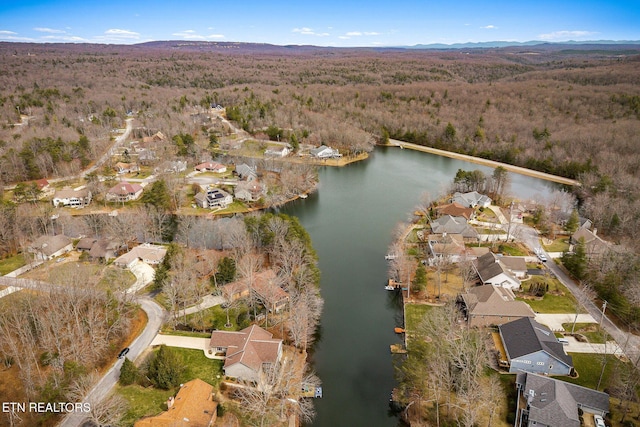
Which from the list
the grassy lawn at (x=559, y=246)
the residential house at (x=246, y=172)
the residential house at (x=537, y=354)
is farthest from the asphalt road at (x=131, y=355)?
the grassy lawn at (x=559, y=246)

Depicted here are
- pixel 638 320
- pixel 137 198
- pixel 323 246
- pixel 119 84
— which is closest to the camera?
pixel 638 320

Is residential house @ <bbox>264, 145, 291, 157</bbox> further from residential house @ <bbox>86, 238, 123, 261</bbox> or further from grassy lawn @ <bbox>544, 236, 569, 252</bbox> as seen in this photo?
grassy lawn @ <bbox>544, 236, 569, 252</bbox>

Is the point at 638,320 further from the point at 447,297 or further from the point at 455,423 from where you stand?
the point at 455,423

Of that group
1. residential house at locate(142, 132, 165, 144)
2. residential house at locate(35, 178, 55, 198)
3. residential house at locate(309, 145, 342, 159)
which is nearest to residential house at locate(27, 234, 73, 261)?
residential house at locate(35, 178, 55, 198)

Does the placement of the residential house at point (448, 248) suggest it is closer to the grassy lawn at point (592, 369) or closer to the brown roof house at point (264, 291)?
the grassy lawn at point (592, 369)

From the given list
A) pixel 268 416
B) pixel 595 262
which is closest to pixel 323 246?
pixel 268 416
